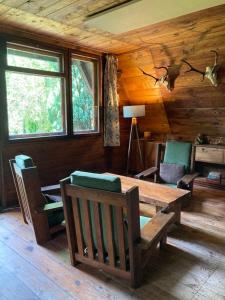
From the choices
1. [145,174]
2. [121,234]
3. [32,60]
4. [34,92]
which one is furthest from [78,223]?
[32,60]

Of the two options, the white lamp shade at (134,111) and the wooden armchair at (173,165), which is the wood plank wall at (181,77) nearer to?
the white lamp shade at (134,111)

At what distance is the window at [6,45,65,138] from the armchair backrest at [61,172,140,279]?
79.4 inches

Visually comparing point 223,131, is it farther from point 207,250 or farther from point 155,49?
point 207,250

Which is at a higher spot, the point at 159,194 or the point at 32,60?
the point at 32,60

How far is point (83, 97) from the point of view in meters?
4.44

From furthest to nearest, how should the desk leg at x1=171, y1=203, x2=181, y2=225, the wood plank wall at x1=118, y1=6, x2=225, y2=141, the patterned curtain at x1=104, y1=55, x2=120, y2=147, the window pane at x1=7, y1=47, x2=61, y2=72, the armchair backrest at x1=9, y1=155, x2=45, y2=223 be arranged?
the patterned curtain at x1=104, y1=55, x2=120, y2=147 < the window pane at x1=7, y1=47, x2=61, y2=72 < the wood plank wall at x1=118, y1=6, x2=225, y2=141 < the desk leg at x1=171, y1=203, x2=181, y2=225 < the armchair backrest at x1=9, y1=155, x2=45, y2=223

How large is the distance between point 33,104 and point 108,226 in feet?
8.43

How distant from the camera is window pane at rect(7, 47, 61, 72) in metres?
3.42

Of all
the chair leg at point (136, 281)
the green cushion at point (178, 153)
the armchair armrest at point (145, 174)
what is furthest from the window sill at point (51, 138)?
the chair leg at point (136, 281)

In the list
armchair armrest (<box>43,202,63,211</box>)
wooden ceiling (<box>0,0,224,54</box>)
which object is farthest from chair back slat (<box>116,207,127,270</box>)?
wooden ceiling (<box>0,0,224,54</box>)

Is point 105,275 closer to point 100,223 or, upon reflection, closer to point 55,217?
point 100,223

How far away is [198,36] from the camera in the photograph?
3.34 meters

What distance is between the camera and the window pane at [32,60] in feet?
11.2

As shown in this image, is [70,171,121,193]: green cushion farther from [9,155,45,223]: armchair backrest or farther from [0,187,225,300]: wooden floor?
[0,187,225,300]: wooden floor
